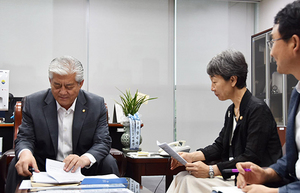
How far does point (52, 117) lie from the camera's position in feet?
6.98

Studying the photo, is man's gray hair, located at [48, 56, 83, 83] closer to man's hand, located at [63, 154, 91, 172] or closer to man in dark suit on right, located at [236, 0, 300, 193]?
man's hand, located at [63, 154, 91, 172]

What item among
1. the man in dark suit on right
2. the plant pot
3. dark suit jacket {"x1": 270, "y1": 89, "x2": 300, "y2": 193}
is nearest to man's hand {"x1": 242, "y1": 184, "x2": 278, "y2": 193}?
the man in dark suit on right

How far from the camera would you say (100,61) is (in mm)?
5848

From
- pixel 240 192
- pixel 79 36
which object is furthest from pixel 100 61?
pixel 240 192

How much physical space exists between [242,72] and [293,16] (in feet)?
2.49

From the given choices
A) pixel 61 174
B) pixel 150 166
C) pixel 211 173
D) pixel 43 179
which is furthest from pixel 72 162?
pixel 150 166

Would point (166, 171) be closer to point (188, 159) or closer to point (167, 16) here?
point (188, 159)

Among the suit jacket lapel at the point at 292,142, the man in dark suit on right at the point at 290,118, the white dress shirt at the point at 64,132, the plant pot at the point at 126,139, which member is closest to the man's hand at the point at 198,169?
the man in dark suit on right at the point at 290,118

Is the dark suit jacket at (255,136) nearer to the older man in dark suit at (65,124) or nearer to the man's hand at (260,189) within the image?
the man's hand at (260,189)

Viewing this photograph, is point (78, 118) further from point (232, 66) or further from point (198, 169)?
point (232, 66)

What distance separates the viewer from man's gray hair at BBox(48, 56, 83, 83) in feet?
6.53

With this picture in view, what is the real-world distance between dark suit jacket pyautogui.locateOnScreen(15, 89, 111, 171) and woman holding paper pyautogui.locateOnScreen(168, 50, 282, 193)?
55 centimetres

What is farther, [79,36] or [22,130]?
[79,36]

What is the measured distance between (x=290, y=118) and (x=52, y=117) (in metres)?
1.44
